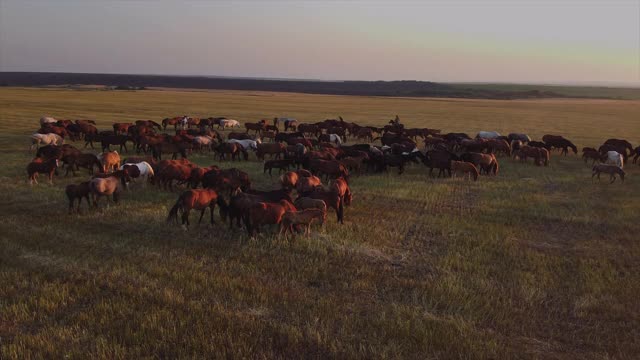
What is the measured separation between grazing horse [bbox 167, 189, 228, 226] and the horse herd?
0.08 ft

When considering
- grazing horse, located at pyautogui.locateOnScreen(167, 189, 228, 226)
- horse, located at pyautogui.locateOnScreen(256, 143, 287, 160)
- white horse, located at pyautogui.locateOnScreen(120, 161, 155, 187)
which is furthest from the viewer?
horse, located at pyautogui.locateOnScreen(256, 143, 287, 160)

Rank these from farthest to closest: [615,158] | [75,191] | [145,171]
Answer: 1. [615,158]
2. [145,171]
3. [75,191]

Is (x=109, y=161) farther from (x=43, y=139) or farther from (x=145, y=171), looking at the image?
(x=43, y=139)

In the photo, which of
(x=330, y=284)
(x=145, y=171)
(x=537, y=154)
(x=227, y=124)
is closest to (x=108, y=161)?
(x=145, y=171)

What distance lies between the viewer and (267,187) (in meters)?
17.0

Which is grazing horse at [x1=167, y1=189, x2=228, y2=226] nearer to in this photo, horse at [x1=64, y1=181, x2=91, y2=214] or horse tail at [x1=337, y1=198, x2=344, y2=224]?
horse at [x1=64, y1=181, x2=91, y2=214]

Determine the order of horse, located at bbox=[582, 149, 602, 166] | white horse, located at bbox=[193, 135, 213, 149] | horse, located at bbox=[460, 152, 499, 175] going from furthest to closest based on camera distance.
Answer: white horse, located at bbox=[193, 135, 213, 149], horse, located at bbox=[582, 149, 602, 166], horse, located at bbox=[460, 152, 499, 175]

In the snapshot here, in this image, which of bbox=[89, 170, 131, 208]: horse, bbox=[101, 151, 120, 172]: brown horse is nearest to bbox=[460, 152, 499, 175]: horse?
bbox=[89, 170, 131, 208]: horse

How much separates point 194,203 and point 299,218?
8.63 feet

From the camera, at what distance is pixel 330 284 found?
8586mm

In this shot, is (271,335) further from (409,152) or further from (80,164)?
(409,152)

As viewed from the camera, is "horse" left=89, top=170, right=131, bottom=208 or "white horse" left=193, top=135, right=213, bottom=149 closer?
"horse" left=89, top=170, right=131, bottom=208

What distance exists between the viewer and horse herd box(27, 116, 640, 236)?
11.7 metres

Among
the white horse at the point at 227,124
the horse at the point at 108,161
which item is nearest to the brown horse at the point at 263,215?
the horse at the point at 108,161
